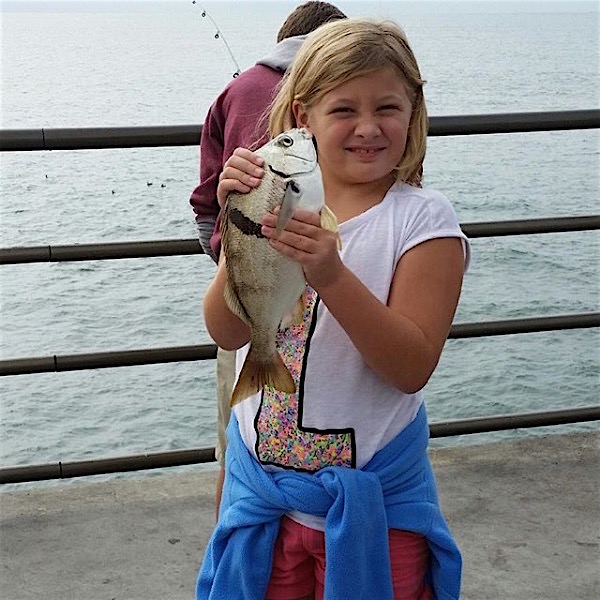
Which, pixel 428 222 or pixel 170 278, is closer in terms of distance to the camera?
pixel 428 222

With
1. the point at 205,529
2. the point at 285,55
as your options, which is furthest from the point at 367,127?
the point at 205,529

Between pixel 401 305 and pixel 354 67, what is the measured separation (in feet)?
1.15

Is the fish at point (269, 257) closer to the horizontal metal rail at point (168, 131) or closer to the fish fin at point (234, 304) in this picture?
the fish fin at point (234, 304)

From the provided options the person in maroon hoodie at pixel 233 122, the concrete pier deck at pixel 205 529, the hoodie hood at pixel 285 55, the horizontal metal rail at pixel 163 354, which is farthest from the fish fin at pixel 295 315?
the horizontal metal rail at pixel 163 354

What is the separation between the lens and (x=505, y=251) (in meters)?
9.73

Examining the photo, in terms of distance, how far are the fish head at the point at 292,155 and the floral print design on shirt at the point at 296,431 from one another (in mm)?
336

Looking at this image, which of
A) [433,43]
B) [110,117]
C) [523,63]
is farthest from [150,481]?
[433,43]

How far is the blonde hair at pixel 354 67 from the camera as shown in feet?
5.66

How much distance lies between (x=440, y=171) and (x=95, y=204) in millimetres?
4073

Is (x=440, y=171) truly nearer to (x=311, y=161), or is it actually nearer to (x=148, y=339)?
(x=148, y=339)

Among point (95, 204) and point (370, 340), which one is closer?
point (370, 340)

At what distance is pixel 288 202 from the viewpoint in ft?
4.88

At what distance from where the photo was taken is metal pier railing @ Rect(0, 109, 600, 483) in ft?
10.1

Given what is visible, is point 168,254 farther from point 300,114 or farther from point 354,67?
point 354,67
